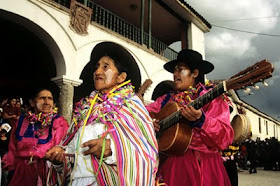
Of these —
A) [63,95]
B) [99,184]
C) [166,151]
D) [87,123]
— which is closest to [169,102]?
[166,151]

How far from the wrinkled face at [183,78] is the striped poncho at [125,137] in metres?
1.03

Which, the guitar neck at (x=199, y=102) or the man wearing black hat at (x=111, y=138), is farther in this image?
the guitar neck at (x=199, y=102)

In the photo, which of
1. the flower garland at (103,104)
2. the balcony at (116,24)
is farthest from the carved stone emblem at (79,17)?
the flower garland at (103,104)

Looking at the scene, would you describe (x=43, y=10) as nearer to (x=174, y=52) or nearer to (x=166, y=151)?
(x=166, y=151)

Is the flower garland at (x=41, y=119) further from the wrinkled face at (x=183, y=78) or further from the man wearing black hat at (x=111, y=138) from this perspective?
the wrinkled face at (x=183, y=78)

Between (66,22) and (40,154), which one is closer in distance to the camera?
(40,154)

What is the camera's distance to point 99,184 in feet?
5.47

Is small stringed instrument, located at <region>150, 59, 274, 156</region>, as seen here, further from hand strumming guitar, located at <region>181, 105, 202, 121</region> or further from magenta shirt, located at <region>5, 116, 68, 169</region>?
magenta shirt, located at <region>5, 116, 68, 169</region>

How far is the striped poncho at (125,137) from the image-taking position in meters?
1.60

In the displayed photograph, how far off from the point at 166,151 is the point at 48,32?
544 cm

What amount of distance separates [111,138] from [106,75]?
0.54m

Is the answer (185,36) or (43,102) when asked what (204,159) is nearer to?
(43,102)

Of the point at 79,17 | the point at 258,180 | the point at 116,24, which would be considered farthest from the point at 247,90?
the point at 116,24

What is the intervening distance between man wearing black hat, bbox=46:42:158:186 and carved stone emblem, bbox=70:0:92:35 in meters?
5.71
